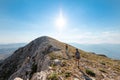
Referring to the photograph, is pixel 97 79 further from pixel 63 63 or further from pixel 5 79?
pixel 5 79

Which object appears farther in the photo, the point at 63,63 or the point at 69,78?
the point at 63,63

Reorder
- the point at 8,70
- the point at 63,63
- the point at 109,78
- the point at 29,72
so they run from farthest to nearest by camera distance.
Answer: the point at 8,70 → the point at 29,72 → the point at 63,63 → the point at 109,78

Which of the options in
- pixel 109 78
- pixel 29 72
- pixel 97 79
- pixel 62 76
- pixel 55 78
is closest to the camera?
pixel 55 78

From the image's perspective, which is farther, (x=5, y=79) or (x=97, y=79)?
(x=5, y=79)

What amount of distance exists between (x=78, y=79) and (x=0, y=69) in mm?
68483

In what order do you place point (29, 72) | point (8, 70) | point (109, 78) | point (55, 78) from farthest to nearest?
point (8, 70)
point (29, 72)
point (109, 78)
point (55, 78)

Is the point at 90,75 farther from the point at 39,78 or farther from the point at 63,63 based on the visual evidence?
the point at 39,78

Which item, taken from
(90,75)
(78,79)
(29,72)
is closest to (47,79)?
(78,79)

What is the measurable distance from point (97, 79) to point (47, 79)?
9.58 metres

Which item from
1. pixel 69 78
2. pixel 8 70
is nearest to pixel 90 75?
pixel 69 78

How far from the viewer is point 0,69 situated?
80312 millimetres

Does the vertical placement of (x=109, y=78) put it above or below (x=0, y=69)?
above

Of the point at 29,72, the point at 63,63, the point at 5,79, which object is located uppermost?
the point at 63,63

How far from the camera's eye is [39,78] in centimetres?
2322
